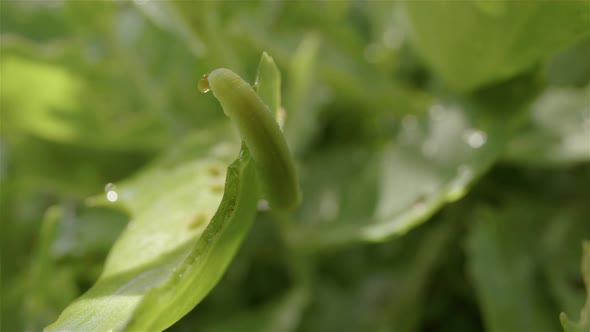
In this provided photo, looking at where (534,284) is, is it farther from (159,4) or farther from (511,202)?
(159,4)

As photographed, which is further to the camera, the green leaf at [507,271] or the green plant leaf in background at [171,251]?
the green leaf at [507,271]

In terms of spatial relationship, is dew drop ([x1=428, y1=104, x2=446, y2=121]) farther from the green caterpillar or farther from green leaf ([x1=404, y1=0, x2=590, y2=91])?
the green caterpillar

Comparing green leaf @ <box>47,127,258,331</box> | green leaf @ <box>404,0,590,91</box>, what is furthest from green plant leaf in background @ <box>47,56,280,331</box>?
green leaf @ <box>404,0,590,91</box>

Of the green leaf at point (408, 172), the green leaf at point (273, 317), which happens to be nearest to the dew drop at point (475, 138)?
the green leaf at point (408, 172)

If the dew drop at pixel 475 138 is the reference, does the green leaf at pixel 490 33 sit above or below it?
above

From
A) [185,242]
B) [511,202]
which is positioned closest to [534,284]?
[511,202]

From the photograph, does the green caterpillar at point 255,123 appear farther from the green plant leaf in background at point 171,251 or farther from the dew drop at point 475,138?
the dew drop at point 475,138

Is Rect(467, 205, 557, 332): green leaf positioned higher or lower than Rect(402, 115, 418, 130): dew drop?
lower
